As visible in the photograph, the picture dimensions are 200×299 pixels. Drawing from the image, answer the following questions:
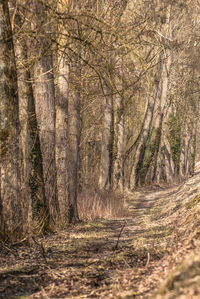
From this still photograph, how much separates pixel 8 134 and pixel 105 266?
261 cm

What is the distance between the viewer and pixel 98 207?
12.0 metres

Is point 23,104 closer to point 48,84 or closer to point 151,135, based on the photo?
point 48,84

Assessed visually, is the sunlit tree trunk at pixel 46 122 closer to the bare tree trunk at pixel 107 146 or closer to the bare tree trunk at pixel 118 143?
the bare tree trunk at pixel 107 146

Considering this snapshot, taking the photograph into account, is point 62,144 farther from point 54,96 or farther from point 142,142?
point 142,142

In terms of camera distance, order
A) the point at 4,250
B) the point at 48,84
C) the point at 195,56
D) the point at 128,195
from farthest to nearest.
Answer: the point at 195,56
the point at 128,195
the point at 48,84
the point at 4,250

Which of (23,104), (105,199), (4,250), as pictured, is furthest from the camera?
(105,199)

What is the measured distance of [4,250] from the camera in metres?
6.66

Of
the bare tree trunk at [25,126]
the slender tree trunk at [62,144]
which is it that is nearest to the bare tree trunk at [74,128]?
the slender tree trunk at [62,144]

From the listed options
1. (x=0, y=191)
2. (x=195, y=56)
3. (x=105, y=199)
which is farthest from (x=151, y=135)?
(x=0, y=191)

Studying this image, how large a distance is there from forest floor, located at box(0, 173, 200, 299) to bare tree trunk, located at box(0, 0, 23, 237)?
55 centimetres

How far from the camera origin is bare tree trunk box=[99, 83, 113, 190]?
16219mm

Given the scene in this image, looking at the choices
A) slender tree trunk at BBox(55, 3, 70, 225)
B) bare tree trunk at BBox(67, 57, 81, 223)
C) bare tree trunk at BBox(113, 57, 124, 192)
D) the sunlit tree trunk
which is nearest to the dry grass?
bare tree trunk at BBox(67, 57, 81, 223)

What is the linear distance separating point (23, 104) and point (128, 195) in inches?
432

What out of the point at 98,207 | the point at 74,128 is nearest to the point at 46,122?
the point at 74,128
